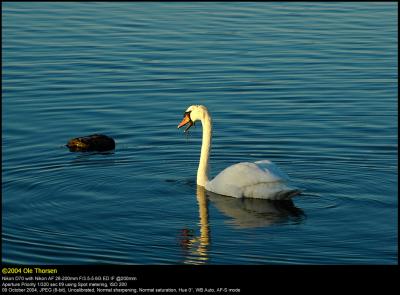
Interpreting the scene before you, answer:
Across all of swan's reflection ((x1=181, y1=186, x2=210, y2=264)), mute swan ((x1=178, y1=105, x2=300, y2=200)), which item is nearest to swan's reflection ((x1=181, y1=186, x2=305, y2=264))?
swan's reflection ((x1=181, y1=186, x2=210, y2=264))

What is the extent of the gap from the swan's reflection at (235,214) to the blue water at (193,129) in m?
0.04

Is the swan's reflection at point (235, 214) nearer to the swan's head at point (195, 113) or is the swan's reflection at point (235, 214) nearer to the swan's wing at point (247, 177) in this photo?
the swan's wing at point (247, 177)

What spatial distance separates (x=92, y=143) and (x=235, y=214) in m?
5.06

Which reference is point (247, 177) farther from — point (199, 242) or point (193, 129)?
point (193, 129)

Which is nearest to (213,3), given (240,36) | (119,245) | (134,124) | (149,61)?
(240,36)

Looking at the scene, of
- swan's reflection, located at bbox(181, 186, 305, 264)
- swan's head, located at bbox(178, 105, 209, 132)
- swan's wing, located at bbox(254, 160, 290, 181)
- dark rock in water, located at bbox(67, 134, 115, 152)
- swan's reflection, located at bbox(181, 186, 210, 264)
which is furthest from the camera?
dark rock in water, located at bbox(67, 134, 115, 152)

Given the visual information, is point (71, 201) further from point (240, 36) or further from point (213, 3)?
point (213, 3)

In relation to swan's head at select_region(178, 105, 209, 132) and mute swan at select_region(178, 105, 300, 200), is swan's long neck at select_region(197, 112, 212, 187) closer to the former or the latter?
swan's head at select_region(178, 105, 209, 132)

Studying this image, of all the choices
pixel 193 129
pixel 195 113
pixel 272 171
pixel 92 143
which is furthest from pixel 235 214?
pixel 193 129

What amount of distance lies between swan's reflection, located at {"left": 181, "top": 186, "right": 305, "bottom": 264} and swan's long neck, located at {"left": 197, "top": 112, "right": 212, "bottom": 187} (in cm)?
24

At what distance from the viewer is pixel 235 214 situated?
18.4 metres

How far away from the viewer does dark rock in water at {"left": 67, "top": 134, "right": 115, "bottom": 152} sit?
73.7ft
